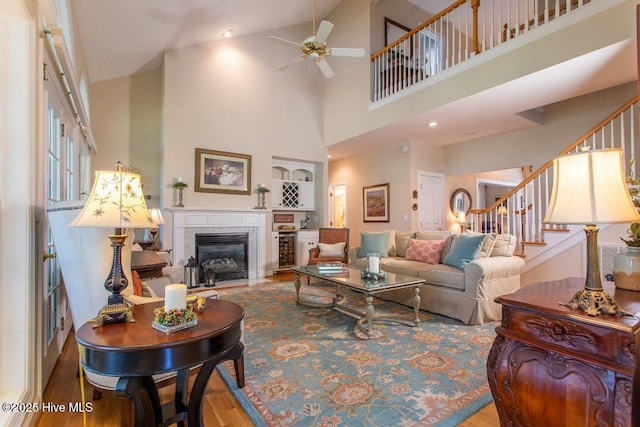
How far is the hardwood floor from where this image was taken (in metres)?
1.70

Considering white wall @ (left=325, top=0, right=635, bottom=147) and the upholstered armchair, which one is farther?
the upholstered armchair

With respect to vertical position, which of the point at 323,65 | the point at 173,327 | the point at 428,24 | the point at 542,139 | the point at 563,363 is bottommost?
the point at 563,363

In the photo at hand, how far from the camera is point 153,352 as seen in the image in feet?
3.83

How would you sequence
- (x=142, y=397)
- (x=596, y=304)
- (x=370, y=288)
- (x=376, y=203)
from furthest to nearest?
(x=376, y=203) → (x=370, y=288) → (x=142, y=397) → (x=596, y=304)

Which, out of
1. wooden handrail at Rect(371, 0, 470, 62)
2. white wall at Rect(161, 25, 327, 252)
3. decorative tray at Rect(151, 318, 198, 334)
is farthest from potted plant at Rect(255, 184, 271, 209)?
decorative tray at Rect(151, 318, 198, 334)

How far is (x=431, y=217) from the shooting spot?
6.71m

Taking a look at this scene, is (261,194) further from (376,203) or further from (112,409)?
(112,409)

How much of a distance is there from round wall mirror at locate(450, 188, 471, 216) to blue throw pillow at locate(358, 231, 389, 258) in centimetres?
298

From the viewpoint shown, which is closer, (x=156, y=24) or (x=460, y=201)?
(x=156, y=24)

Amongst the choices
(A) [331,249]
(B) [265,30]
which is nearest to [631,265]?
(A) [331,249]

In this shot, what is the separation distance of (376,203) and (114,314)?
6.15 m

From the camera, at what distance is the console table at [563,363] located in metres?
1.07

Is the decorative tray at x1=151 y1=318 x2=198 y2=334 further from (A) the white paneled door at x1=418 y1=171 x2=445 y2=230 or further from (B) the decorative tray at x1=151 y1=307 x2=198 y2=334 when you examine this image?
(A) the white paneled door at x1=418 y1=171 x2=445 y2=230

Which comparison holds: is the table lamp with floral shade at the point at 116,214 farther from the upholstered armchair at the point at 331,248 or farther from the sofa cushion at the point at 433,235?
the sofa cushion at the point at 433,235
